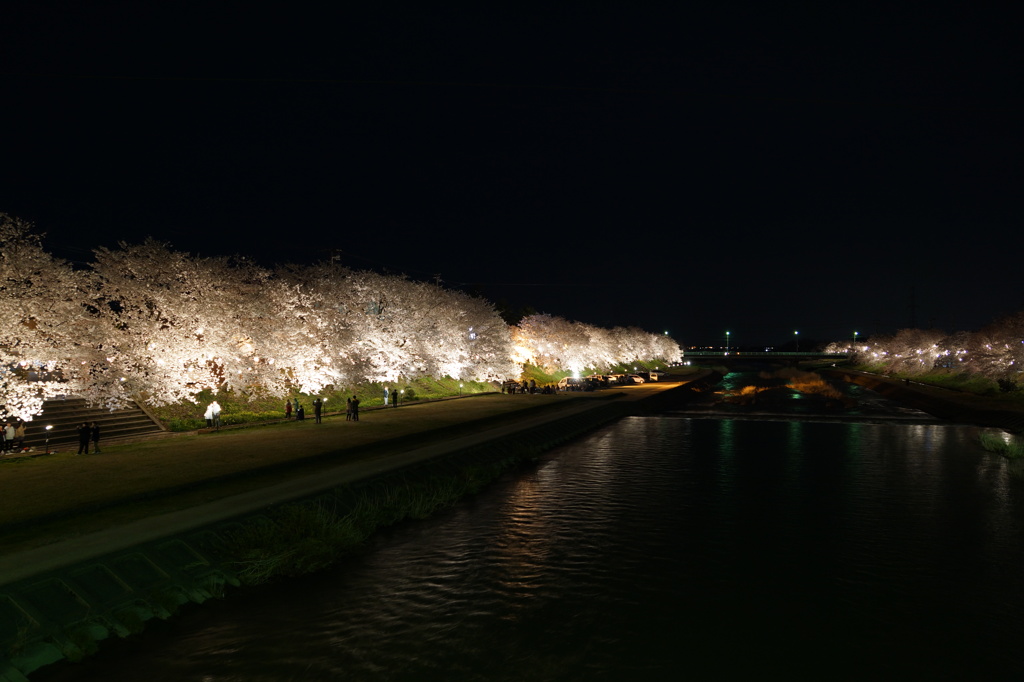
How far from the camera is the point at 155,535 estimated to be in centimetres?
1493

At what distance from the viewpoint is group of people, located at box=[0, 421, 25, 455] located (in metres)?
26.8

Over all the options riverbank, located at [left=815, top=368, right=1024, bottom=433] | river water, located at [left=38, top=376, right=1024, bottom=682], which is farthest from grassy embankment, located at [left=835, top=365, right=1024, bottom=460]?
river water, located at [left=38, top=376, right=1024, bottom=682]

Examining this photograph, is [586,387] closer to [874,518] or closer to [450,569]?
[874,518]

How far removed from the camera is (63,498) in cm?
1842

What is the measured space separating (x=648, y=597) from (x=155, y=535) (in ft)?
36.1

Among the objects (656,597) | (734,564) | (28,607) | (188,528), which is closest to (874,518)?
(734,564)

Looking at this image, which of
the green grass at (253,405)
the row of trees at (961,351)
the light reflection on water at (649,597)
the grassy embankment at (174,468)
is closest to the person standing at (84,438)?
the grassy embankment at (174,468)

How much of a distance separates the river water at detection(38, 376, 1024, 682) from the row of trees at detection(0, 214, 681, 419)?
19745 millimetres

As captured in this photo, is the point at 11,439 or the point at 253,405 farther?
the point at 253,405

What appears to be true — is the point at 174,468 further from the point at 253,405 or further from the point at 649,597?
the point at 253,405

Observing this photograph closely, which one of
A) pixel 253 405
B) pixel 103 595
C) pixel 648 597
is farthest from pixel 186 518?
pixel 253 405

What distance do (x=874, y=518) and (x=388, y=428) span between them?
24.1m

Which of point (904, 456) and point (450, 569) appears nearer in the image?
point (450, 569)

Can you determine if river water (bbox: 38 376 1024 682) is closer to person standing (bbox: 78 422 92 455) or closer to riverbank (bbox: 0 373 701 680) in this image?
riverbank (bbox: 0 373 701 680)
